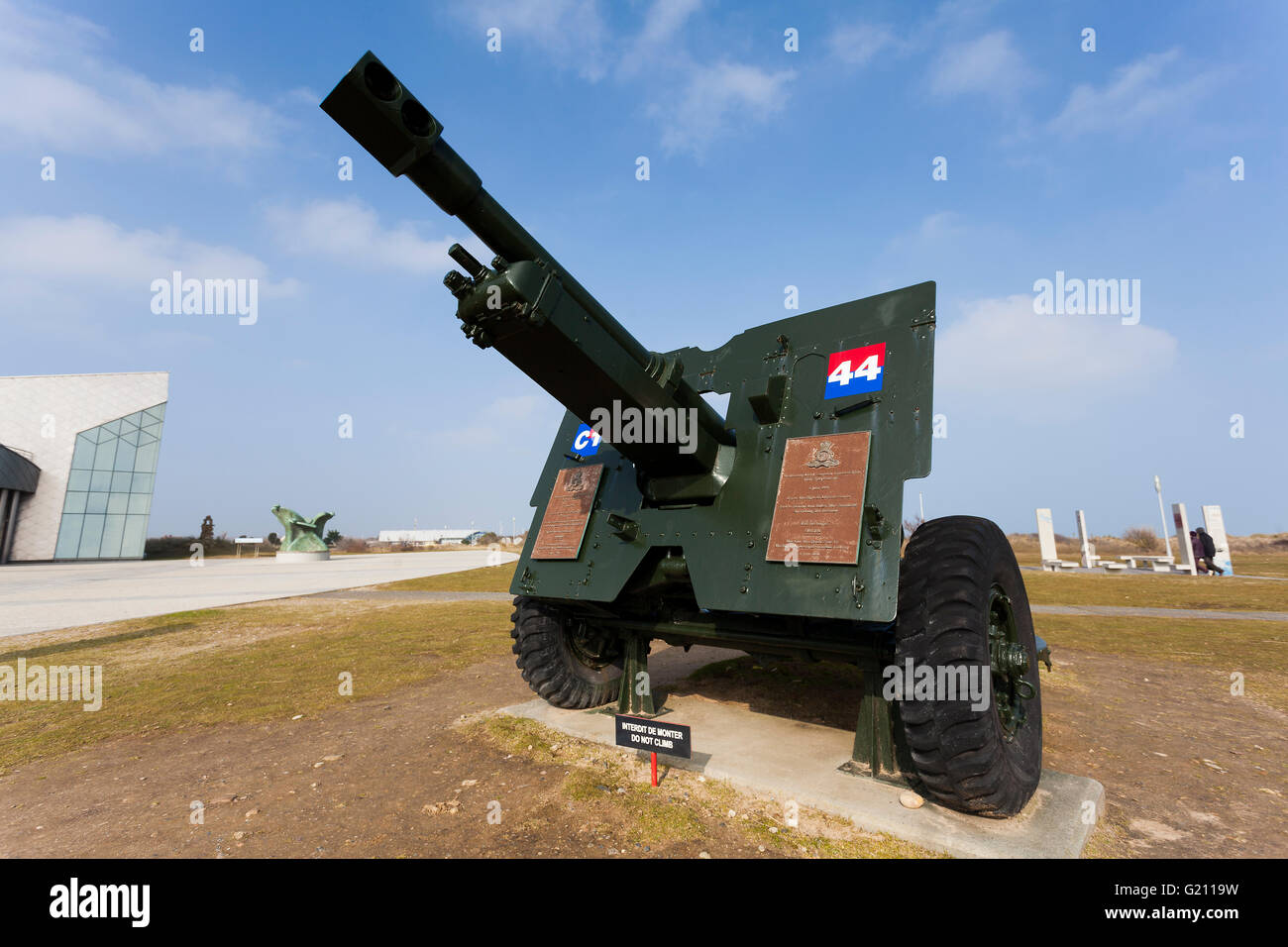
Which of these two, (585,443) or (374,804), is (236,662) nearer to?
(374,804)

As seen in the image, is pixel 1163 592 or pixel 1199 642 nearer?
pixel 1199 642

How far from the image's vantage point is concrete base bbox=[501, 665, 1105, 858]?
2988 mm

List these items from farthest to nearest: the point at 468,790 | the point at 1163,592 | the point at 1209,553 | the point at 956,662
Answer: the point at 1209,553 → the point at 1163,592 → the point at 468,790 → the point at 956,662

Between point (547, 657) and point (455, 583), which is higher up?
point (547, 657)

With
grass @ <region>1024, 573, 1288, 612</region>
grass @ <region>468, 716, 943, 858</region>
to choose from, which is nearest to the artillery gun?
grass @ <region>468, 716, 943, 858</region>

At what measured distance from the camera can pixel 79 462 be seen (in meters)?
35.7

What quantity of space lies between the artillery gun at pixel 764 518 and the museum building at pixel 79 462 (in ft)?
143

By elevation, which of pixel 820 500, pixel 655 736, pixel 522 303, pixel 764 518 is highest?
pixel 522 303

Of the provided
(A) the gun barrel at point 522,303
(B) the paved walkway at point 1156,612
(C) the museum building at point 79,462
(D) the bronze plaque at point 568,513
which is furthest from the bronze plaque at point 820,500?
(C) the museum building at point 79,462

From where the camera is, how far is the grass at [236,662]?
215 inches

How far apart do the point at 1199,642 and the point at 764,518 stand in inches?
349

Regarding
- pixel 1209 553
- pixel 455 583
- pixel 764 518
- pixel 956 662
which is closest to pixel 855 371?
pixel 764 518

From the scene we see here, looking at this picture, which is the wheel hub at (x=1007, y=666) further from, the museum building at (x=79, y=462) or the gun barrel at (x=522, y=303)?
the museum building at (x=79, y=462)
